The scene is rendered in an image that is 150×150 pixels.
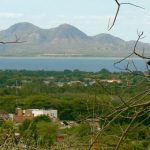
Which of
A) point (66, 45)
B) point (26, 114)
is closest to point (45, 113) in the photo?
point (26, 114)

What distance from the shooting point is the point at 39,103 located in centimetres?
3803

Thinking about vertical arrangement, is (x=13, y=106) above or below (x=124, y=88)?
below

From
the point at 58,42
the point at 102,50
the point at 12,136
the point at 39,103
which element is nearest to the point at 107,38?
the point at 102,50

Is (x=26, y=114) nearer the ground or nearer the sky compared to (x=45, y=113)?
nearer the sky

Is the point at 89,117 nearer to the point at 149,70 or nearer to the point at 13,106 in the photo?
the point at 149,70

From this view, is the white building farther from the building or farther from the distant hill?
the distant hill

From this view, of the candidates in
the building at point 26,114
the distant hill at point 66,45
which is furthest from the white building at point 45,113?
the distant hill at point 66,45

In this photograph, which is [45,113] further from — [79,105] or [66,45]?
[66,45]

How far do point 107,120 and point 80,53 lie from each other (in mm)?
182847

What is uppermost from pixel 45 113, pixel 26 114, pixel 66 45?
pixel 66 45

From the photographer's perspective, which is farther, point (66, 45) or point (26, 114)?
point (66, 45)

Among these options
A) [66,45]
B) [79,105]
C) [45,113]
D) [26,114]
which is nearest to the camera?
[79,105]

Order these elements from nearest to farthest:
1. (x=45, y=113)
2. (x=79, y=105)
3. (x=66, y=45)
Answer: (x=79, y=105) → (x=45, y=113) → (x=66, y=45)

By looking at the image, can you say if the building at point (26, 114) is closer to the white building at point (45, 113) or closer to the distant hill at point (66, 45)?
the white building at point (45, 113)
